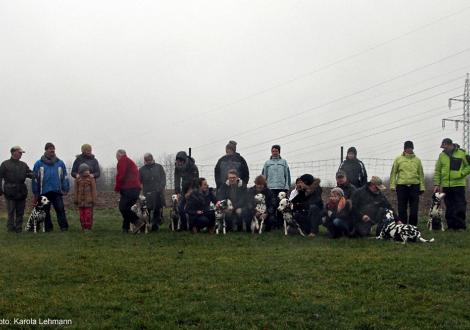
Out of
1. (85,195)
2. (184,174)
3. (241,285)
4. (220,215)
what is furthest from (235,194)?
(241,285)

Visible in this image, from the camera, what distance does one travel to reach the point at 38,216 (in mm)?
13172

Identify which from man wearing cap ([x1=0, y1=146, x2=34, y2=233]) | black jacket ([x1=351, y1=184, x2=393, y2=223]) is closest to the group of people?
man wearing cap ([x1=0, y1=146, x2=34, y2=233])

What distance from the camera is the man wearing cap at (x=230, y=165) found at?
540 inches

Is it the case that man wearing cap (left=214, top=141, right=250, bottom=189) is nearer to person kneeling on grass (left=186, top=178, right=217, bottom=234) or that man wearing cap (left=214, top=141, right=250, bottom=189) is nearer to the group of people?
the group of people

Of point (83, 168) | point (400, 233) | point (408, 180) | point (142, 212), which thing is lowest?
point (400, 233)

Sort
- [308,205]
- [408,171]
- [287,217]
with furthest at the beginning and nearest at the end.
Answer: [408,171] < [308,205] < [287,217]

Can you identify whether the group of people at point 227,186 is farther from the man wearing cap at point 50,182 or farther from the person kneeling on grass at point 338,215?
the person kneeling on grass at point 338,215

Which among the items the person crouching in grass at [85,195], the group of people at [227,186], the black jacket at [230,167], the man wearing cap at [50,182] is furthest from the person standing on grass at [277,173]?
the man wearing cap at [50,182]

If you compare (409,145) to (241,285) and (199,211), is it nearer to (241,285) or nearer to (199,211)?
(199,211)

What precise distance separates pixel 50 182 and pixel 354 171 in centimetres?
690

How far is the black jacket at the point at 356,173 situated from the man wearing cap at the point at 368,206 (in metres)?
1.40

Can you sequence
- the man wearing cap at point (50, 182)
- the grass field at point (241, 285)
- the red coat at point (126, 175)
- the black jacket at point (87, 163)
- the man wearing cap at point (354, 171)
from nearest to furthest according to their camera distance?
1. the grass field at point (241, 285)
2. the man wearing cap at point (354, 171)
3. the red coat at point (126, 175)
4. the man wearing cap at point (50, 182)
5. the black jacket at point (87, 163)

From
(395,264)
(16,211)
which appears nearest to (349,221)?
(395,264)

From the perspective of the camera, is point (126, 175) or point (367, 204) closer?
point (367, 204)
